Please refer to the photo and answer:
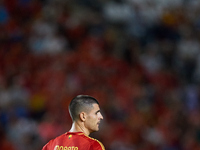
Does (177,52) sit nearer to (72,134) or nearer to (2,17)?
(2,17)

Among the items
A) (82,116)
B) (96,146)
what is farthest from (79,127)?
(96,146)

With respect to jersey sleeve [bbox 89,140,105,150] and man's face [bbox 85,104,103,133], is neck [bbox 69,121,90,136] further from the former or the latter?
jersey sleeve [bbox 89,140,105,150]

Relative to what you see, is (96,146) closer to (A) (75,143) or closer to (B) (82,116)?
(A) (75,143)

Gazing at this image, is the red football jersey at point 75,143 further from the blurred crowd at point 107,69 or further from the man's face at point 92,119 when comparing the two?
the blurred crowd at point 107,69

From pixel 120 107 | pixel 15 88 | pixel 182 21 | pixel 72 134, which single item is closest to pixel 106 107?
pixel 120 107

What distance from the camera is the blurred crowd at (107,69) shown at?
9.93 m

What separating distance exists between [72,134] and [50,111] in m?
5.60

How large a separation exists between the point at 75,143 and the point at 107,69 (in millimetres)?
6572

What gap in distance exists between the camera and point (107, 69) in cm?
1122

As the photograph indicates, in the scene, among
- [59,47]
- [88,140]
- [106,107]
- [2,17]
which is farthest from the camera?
[2,17]

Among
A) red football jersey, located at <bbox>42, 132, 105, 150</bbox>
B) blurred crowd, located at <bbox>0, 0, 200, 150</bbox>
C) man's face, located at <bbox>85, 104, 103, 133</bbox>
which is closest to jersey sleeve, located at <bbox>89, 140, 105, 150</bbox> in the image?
red football jersey, located at <bbox>42, 132, 105, 150</bbox>

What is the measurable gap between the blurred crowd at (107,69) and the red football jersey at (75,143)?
4.82 m

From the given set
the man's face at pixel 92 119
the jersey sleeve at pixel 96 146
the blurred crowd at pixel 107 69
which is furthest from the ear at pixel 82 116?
the blurred crowd at pixel 107 69

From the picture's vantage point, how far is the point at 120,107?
1035 cm
